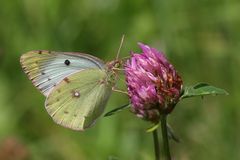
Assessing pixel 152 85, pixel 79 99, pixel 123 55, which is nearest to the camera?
pixel 152 85

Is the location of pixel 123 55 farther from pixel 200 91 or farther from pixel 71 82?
pixel 200 91

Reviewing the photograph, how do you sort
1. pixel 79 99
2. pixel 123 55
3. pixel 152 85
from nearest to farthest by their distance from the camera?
pixel 152 85 < pixel 79 99 < pixel 123 55

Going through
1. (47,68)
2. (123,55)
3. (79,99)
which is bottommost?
(123,55)

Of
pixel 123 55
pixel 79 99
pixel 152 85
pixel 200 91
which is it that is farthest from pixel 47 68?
pixel 123 55

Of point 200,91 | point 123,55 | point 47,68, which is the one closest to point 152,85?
point 200,91

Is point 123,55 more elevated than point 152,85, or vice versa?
point 152,85

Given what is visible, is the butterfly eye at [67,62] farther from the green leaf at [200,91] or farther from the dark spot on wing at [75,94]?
the green leaf at [200,91]

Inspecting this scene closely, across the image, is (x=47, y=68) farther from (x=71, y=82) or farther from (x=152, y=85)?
(x=152, y=85)

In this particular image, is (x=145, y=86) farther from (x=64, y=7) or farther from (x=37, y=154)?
(x=64, y=7)

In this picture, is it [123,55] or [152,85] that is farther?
[123,55]
